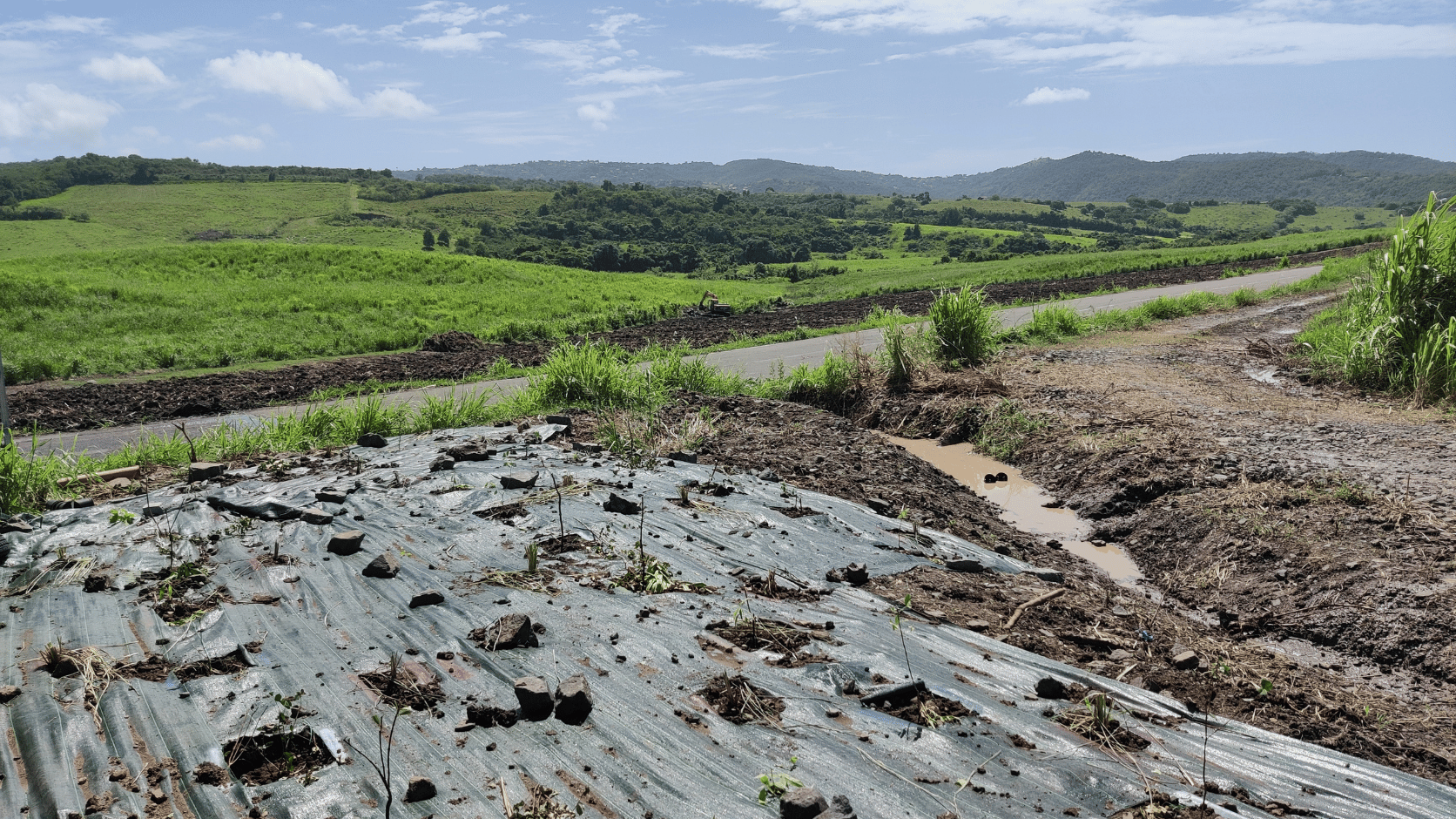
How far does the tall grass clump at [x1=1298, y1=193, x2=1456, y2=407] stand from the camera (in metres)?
8.73

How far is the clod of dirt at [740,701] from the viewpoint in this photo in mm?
2752

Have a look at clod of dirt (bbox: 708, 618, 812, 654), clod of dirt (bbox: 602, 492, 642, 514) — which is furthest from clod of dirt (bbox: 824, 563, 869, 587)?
clod of dirt (bbox: 602, 492, 642, 514)

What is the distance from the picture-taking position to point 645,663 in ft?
10.1

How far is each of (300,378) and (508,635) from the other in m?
12.4

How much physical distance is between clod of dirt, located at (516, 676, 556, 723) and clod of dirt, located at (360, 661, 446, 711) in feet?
1.03

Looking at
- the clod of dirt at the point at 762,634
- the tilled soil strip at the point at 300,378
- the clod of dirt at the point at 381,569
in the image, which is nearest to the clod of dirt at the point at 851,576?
the clod of dirt at the point at 762,634

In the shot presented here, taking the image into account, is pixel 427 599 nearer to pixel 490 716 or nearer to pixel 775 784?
pixel 490 716

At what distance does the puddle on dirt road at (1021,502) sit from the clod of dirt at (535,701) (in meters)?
4.52

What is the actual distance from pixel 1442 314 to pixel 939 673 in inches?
383

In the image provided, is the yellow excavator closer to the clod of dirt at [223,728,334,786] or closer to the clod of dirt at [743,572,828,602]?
the clod of dirt at [743,572,828,602]

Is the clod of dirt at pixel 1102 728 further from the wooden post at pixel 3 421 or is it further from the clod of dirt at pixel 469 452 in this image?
the wooden post at pixel 3 421

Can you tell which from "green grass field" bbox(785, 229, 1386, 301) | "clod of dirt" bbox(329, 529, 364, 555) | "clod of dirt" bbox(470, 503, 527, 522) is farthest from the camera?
"green grass field" bbox(785, 229, 1386, 301)

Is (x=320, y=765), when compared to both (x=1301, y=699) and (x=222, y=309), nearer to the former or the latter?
(x=1301, y=699)

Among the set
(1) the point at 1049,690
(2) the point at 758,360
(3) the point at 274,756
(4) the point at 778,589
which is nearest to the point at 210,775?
(3) the point at 274,756
